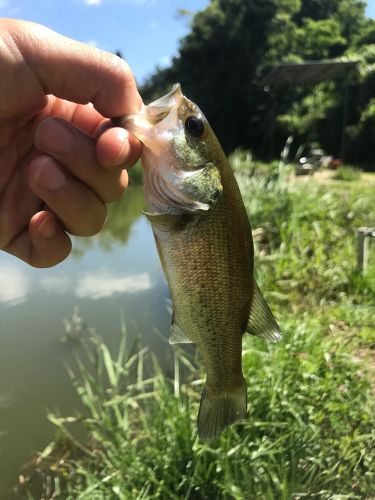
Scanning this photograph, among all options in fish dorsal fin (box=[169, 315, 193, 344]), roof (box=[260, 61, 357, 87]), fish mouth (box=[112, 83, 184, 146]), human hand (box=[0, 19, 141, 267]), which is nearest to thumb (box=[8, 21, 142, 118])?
human hand (box=[0, 19, 141, 267])

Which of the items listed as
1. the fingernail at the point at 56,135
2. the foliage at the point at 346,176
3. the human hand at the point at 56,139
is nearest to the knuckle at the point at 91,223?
the human hand at the point at 56,139

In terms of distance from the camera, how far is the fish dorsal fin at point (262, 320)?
1645 millimetres

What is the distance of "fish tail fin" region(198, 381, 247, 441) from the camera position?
1.67 m

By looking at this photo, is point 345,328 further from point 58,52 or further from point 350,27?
point 350,27

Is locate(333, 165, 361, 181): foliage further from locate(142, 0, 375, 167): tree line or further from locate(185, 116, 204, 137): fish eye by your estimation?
locate(185, 116, 204, 137): fish eye

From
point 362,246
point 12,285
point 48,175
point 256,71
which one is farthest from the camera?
point 256,71

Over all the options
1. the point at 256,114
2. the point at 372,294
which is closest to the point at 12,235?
the point at 372,294

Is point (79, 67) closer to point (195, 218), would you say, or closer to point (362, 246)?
point (195, 218)

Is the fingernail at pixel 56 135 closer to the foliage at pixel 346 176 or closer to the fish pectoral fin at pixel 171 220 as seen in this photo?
the fish pectoral fin at pixel 171 220

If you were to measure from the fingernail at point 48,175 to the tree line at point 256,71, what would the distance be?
76.6ft

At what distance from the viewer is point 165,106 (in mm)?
1533

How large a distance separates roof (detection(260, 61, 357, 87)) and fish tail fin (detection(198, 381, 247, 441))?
702 inches

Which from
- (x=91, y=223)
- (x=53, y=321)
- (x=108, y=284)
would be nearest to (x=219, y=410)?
(x=91, y=223)

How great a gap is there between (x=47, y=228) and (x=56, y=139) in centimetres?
38
